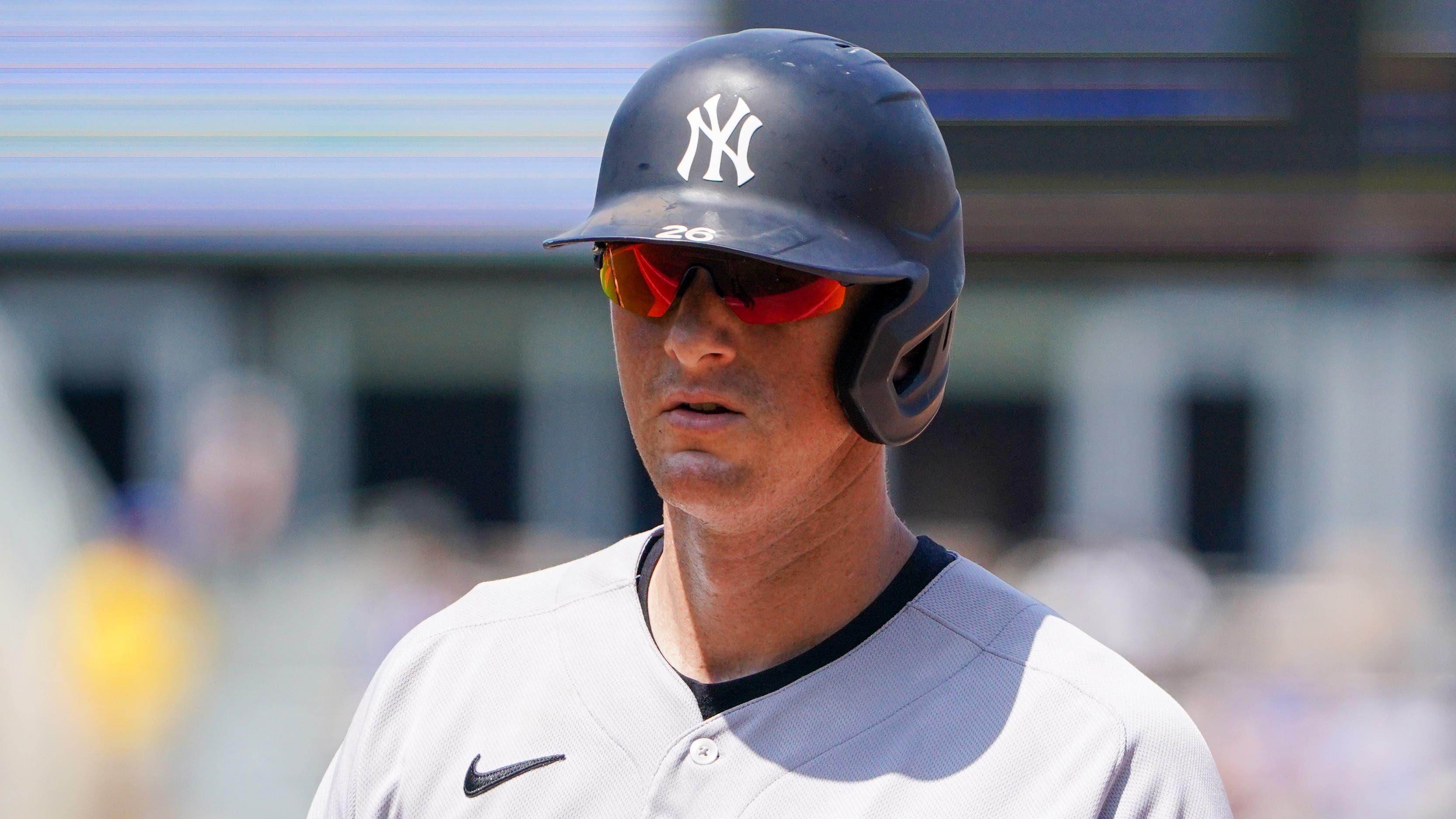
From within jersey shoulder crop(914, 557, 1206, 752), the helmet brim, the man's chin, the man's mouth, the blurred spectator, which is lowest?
the blurred spectator

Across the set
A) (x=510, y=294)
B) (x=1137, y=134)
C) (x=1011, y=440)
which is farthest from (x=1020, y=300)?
(x=510, y=294)

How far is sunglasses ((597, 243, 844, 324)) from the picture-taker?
1.51 metres

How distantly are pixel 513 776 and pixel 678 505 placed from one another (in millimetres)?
341

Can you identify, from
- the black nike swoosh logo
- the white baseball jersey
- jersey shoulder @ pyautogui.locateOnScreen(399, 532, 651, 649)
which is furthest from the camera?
jersey shoulder @ pyautogui.locateOnScreen(399, 532, 651, 649)

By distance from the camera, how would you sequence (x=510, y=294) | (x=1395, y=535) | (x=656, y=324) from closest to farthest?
(x=656, y=324) < (x=1395, y=535) < (x=510, y=294)

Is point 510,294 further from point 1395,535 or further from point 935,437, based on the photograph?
point 1395,535

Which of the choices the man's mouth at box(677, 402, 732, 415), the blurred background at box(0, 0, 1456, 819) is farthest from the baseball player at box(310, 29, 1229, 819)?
the blurred background at box(0, 0, 1456, 819)

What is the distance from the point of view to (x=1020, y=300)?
287 inches

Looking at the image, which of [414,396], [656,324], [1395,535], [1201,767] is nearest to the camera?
[1201,767]

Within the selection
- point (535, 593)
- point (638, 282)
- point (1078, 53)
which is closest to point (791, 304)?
point (638, 282)

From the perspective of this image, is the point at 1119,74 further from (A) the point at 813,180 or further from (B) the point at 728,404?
(B) the point at 728,404

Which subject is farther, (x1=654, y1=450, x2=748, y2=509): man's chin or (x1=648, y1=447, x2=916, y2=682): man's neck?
(x1=648, y1=447, x2=916, y2=682): man's neck

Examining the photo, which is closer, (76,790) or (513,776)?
(513,776)

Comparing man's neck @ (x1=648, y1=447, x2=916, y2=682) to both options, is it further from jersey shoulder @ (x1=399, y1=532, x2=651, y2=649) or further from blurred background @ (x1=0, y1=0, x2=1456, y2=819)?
blurred background @ (x1=0, y1=0, x2=1456, y2=819)
